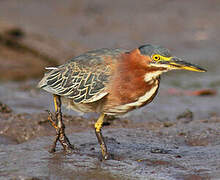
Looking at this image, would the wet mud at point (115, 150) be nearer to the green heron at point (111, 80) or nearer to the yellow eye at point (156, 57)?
the green heron at point (111, 80)

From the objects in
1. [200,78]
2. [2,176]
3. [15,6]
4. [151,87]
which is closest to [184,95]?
[200,78]

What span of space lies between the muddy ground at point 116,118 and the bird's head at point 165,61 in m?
1.00

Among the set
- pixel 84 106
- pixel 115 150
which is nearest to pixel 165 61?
pixel 84 106

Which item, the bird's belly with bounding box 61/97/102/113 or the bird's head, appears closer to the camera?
the bird's head

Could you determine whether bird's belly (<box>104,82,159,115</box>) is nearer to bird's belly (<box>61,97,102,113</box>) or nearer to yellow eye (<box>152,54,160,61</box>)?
bird's belly (<box>61,97,102,113</box>)

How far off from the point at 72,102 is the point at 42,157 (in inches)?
31.2

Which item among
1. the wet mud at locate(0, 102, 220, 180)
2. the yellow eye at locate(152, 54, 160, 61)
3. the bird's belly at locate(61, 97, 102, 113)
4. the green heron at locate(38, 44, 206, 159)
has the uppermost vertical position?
the yellow eye at locate(152, 54, 160, 61)

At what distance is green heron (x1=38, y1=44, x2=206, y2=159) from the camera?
5168 millimetres

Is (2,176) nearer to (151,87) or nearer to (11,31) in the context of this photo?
(151,87)

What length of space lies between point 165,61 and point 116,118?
9.33 feet

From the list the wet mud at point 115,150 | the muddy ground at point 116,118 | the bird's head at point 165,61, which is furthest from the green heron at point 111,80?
the muddy ground at point 116,118

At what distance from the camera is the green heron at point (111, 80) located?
17.0 ft

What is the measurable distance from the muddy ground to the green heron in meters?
0.53

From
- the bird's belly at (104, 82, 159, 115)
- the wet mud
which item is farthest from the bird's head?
the wet mud
